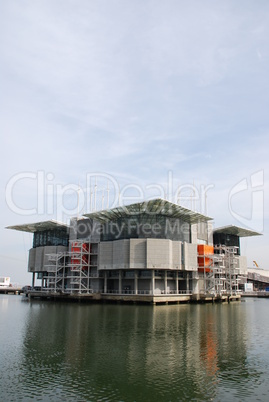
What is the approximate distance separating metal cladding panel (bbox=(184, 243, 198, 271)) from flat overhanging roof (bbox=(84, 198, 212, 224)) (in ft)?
28.4

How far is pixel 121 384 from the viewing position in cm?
2166

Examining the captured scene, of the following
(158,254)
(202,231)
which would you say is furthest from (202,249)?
(158,254)

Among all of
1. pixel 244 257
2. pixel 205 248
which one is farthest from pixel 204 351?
pixel 244 257

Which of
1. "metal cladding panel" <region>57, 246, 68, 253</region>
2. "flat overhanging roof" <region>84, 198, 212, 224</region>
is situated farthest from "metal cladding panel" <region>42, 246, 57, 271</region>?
"flat overhanging roof" <region>84, 198, 212, 224</region>

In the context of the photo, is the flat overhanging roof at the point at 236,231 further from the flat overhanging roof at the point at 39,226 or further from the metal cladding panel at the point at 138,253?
the flat overhanging roof at the point at 39,226

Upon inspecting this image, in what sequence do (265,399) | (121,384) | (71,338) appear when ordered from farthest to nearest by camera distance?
(71,338)
(121,384)
(265,399)

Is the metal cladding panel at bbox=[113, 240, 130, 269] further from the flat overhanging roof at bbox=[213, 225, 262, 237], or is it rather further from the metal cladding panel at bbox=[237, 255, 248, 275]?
the metal cladding panel at bbox=[237, 255, 248, 275]

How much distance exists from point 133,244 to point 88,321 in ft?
135

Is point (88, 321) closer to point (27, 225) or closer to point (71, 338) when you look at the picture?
point (71, 338)

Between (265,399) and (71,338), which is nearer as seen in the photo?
(265,399)

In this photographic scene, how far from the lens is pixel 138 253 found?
9019 centimetres

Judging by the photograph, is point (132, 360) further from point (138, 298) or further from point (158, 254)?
point (158, 254)

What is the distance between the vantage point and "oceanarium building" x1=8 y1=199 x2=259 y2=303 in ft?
296

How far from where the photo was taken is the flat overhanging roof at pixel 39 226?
388ft
